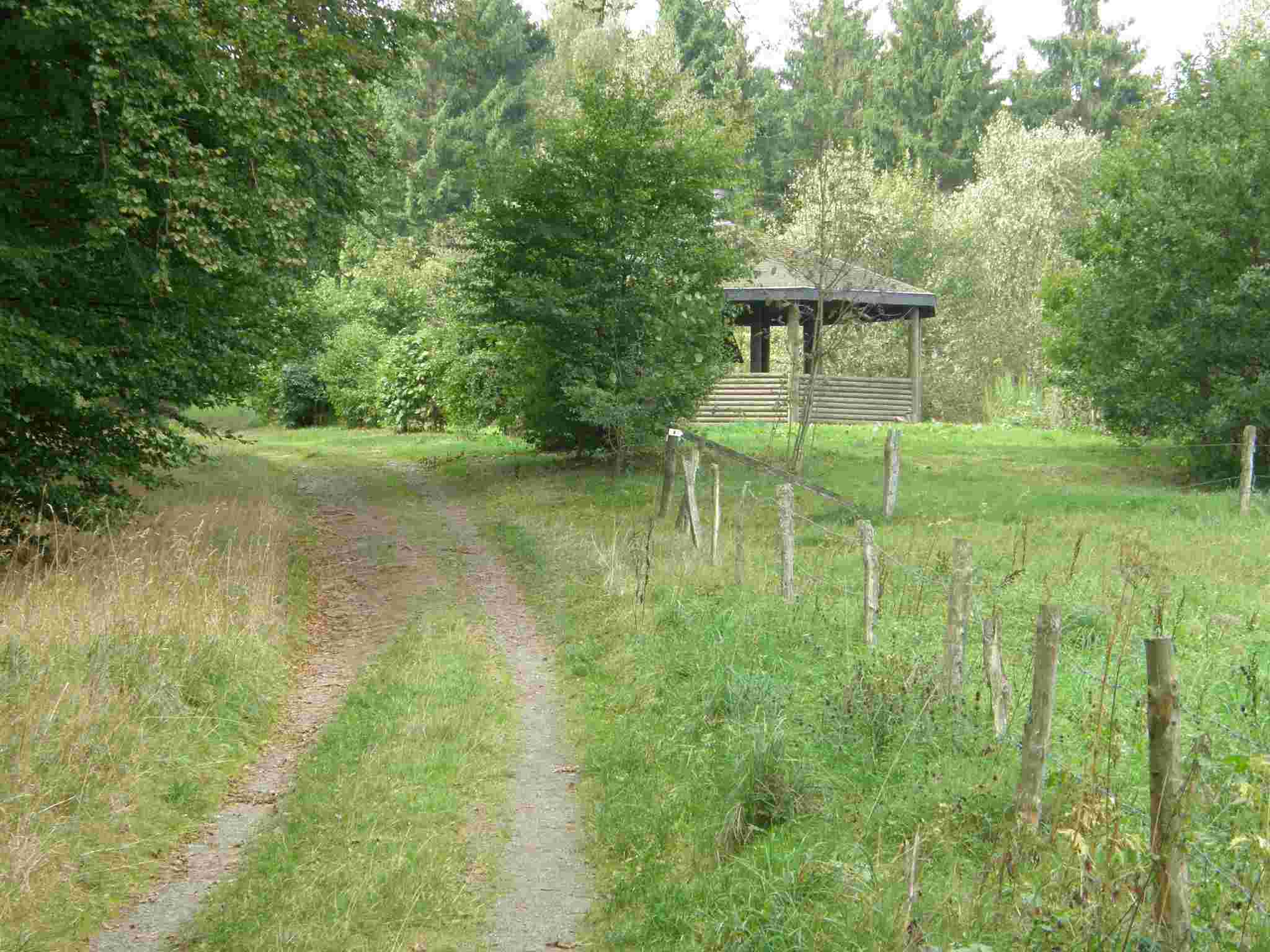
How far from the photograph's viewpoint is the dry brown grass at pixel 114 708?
608cm

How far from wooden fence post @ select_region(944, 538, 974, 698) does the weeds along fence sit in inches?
0.5

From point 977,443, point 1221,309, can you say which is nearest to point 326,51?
point 1221,309

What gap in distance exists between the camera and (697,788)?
682 centimetres

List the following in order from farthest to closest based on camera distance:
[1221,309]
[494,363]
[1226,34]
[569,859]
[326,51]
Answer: [1226,34], [494,363], [1221,309], [326,51], [569,859]

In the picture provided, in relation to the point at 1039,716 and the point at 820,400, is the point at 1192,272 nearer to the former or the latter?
the point at 820,400

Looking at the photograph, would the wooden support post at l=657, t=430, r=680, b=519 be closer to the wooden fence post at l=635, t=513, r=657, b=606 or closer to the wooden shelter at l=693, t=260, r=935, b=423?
the wooden fence post at l=635, t=513, r=657, b=606

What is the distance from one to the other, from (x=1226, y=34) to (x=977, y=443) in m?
23.2

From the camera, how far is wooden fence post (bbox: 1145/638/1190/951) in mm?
3963

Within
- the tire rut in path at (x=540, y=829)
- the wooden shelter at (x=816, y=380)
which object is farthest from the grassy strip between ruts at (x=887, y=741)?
the wooden shelter at (x=816, y=380)

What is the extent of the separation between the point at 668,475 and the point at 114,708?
9803 millimetres

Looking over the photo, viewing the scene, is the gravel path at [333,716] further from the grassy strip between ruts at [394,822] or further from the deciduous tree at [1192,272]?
the deciduous tree at [1192,272]

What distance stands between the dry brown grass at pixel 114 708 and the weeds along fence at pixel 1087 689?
152 inches

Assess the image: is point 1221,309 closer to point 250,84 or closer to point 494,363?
point 494,363

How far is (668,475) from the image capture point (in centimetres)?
1653
